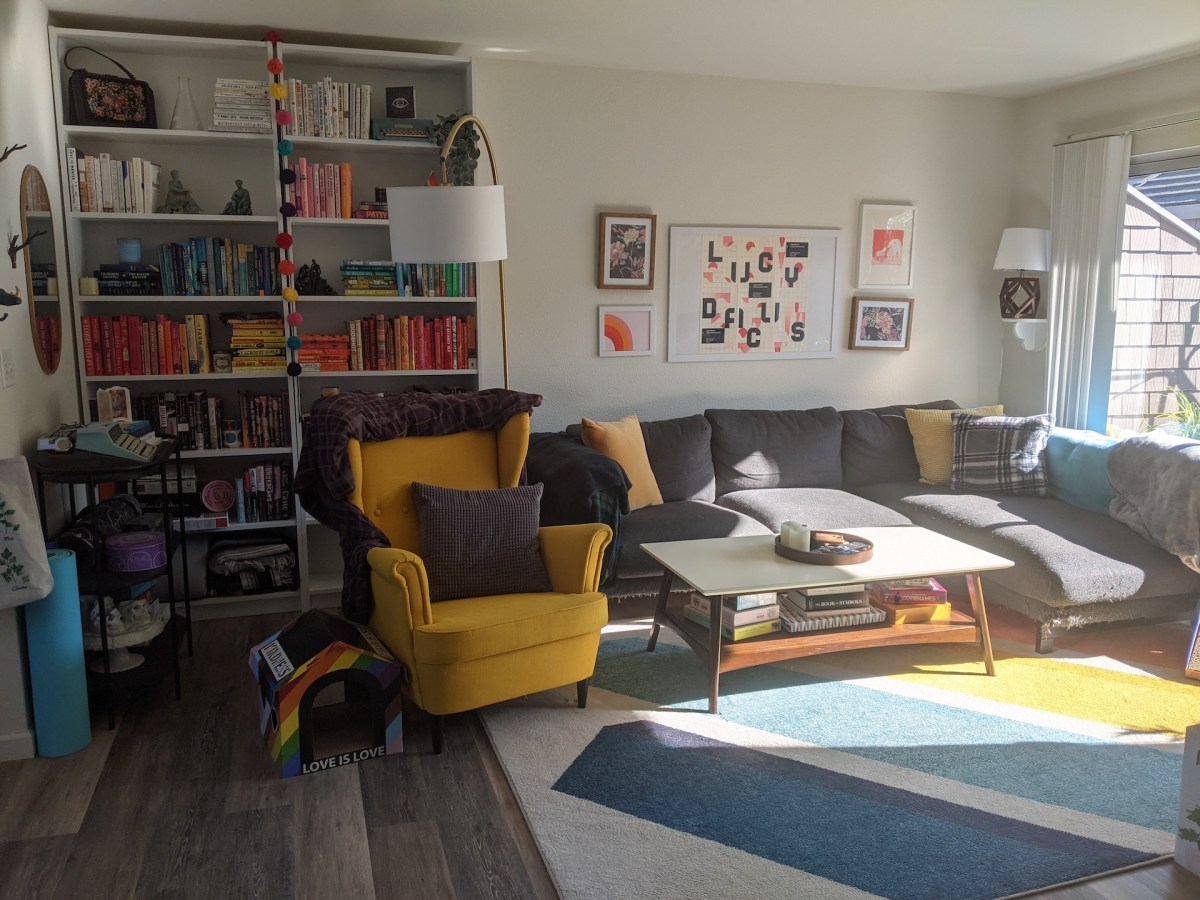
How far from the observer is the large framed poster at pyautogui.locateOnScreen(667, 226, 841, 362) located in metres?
4.77

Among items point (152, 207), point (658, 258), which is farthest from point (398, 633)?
point (658, 258)

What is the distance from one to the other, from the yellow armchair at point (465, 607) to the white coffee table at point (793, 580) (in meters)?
0.37

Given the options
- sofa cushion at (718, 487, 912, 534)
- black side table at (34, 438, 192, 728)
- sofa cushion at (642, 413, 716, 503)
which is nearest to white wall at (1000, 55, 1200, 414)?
sofa cushion at (718, 487, 912, 534)

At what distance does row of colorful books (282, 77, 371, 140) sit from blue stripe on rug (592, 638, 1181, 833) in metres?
2.46

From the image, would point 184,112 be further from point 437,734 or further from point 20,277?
point 437,734

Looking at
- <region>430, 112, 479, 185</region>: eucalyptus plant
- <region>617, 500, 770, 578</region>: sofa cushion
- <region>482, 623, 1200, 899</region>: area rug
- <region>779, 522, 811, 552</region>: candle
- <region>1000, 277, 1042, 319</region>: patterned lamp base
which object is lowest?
<region>482, 623, 1200, 899</region>: area rug

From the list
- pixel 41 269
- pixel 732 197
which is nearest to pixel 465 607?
pixel 41 269

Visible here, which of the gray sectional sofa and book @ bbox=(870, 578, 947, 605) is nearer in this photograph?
book @ bbox=(870, 578, 947, 605)

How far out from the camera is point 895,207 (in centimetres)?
504

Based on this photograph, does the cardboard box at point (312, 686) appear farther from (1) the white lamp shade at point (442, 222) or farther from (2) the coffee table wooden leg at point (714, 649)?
(1) the white lamp shade at point (442, 222)

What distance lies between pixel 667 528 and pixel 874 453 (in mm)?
1468

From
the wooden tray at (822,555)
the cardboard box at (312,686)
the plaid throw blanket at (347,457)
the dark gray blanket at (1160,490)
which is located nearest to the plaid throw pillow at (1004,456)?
the dark gray blanket at (1160,490)

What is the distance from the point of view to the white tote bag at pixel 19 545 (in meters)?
2.53

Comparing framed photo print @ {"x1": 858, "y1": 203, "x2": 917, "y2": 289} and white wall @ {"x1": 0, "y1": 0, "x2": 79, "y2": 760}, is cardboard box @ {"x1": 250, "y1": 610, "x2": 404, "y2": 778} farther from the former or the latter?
framed photo print @ {"x1": 858, "y1": 203, "x2": 917, "y2": 289}
